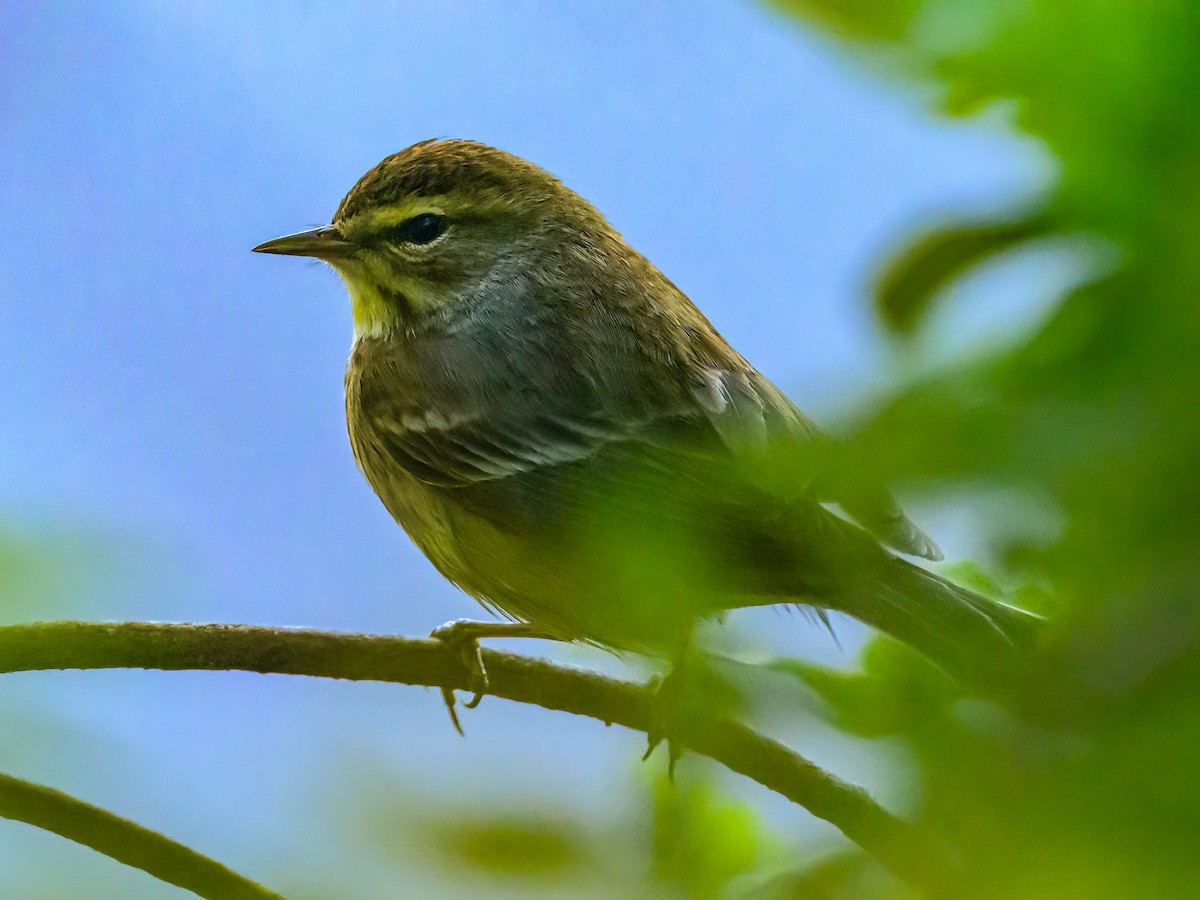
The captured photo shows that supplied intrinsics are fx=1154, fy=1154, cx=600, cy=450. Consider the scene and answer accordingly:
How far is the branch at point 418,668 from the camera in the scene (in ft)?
1.41

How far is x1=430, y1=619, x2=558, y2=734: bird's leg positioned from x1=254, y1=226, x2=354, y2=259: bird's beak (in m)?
0.48

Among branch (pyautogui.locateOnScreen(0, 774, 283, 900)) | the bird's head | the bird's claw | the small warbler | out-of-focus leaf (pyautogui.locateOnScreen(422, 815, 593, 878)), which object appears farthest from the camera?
the bird's head

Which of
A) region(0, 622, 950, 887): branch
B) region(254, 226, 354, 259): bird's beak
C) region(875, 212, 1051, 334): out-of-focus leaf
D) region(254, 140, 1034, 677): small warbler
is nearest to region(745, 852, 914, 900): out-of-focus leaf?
region(0, 622, 950, 887): branch

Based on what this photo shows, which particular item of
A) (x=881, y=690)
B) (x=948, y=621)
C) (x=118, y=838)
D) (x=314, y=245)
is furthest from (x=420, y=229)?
(x=881, y=690)

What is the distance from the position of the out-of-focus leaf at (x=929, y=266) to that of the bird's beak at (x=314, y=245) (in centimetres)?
120

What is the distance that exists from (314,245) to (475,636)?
51cm

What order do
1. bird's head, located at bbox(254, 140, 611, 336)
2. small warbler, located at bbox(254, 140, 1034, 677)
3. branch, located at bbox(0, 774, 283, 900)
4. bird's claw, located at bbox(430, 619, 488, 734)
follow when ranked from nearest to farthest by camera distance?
1. branch, located at bbox(0, 774, 283, 900)
2. small warbler, located at bbox(254, 140, 1034, 677)
3. bird's claw, located at bbox(430, 619, 488, 734)
4. bird's head, located at bbox(254, 140, 611, 336)

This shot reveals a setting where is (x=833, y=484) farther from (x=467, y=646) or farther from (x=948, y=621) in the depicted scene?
(x=467, y=646)

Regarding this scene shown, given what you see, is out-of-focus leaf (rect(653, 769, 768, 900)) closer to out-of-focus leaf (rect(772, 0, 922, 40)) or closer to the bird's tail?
the bird's tail

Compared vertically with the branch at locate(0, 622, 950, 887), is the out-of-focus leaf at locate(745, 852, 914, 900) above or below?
below

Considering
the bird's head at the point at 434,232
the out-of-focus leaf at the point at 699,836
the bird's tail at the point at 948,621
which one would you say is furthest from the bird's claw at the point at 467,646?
the out-of-focus leaf at the point at 699,836

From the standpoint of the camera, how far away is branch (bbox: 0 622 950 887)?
16.9 inches

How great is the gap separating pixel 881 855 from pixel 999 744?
70 mm

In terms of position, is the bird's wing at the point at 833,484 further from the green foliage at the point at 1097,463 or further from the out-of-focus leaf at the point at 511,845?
the out-of-focus leaf at the point at 511,845
